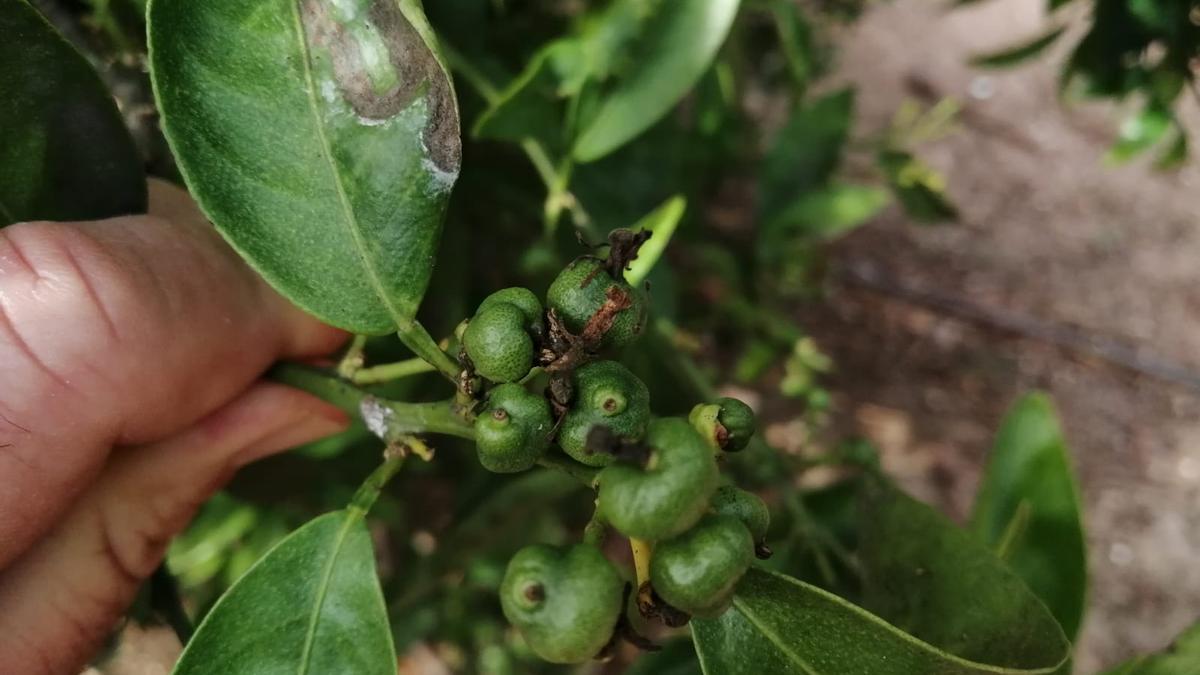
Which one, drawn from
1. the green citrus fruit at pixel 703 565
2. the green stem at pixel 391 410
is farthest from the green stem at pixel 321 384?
the green citrus fruit at pixel 703 565

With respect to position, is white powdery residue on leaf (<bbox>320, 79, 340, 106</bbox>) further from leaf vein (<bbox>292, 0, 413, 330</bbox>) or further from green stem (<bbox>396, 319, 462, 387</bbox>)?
green stem (<bbox>396, 319, 462, 387</bbox>)

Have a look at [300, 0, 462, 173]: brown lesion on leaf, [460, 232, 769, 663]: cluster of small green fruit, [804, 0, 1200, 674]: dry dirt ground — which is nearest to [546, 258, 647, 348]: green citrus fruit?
[460, 232, 769, 663]: cluster of small green fruit

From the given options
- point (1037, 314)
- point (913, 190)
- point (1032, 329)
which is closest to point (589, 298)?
point (913, 190)

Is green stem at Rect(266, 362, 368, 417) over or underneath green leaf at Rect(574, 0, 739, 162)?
underneath

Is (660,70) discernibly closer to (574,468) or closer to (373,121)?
(373,121)

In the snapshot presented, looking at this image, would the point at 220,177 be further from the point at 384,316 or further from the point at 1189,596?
the point at 1189,596

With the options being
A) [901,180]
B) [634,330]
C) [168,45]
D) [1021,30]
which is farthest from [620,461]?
[1021,30]

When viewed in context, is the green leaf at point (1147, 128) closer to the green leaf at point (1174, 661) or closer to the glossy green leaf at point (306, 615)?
the green leaf at point (1174, 661)
